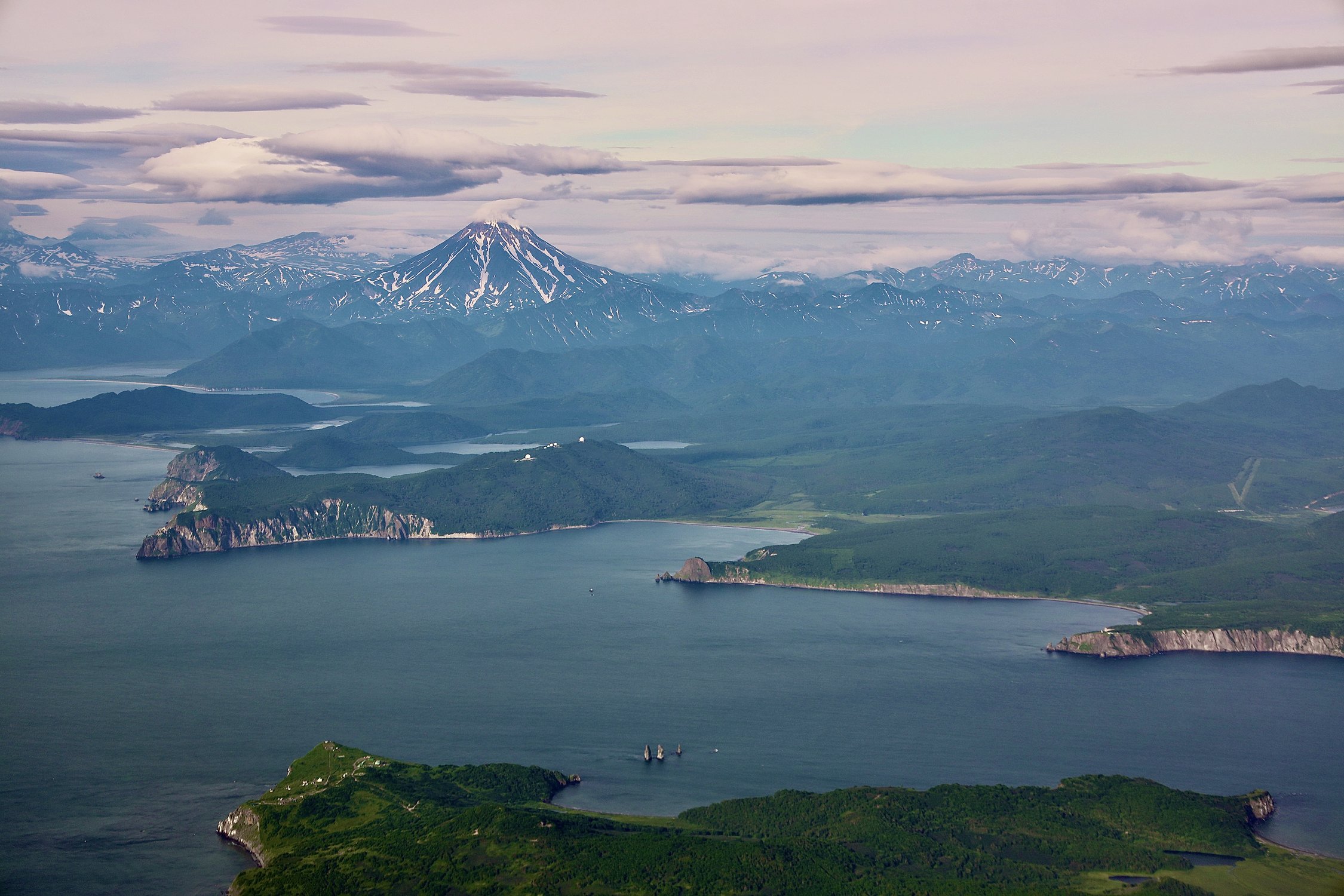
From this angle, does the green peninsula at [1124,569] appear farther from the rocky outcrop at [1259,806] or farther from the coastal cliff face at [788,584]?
the rocky outcrop at [1259,806]

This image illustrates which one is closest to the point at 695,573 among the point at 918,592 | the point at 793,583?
the point at 793,583

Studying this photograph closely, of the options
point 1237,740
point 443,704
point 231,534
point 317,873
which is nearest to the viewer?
point 317,873

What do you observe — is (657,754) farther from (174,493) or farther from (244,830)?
(174,493)

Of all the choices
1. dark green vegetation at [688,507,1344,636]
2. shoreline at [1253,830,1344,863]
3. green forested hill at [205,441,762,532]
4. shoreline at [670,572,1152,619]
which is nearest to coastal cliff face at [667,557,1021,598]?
shoreline at [670,572,1152,619]

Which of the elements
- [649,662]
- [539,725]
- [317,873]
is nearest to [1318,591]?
[649,662]

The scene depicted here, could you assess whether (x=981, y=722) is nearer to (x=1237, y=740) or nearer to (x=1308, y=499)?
(x=1237, y=740)

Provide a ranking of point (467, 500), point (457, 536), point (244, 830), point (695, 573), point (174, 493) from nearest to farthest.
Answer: point (244, 830)
point (695, 573)
point (457, 536)
point (467, 500)
point (174, 493)

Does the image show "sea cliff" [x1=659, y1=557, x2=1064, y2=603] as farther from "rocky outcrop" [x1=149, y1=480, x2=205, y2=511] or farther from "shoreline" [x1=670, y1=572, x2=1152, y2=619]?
"rocky outcrop" [x1=149, y1=480, x2=205, y2=511]
